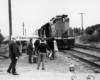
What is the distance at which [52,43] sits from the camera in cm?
1589

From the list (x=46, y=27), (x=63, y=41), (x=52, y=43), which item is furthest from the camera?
(x=46, y=27)

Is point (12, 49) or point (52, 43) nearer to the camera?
point (12, 49)

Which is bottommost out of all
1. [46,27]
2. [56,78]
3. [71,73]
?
[56,78]

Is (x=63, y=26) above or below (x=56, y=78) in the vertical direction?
above

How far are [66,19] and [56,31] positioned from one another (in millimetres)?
2118

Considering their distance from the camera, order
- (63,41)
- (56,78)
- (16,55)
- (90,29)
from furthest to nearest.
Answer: (90,29) → (63,41) → (16,55) → (56,78)

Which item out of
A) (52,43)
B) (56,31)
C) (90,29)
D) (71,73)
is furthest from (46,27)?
(90,29)

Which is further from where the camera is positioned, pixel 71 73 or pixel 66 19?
pixel 66 19

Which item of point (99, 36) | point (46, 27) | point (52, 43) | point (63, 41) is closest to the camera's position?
point (52, 43)

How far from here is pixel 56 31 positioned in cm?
2803

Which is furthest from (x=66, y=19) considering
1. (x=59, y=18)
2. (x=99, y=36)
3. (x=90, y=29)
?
(x=90, y=29)

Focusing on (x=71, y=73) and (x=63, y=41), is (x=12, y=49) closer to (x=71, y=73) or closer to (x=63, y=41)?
(x=71, y=73)

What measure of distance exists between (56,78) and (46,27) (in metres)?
22.1

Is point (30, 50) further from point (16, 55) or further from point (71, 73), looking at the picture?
point (71, 73)
